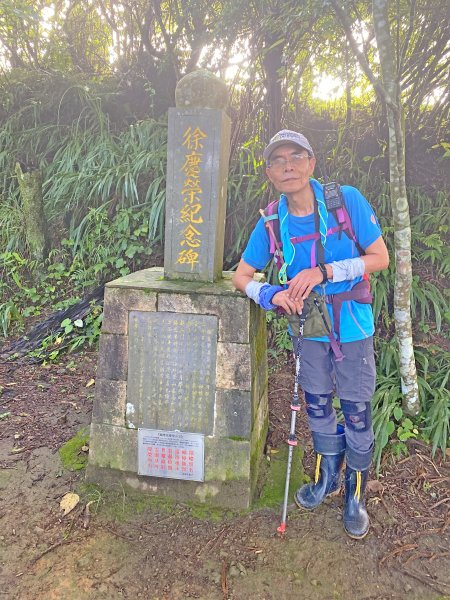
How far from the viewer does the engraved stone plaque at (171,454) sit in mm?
2703

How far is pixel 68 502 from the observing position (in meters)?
2.71

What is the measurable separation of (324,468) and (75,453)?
193cm

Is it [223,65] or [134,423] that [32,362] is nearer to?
[134,423]

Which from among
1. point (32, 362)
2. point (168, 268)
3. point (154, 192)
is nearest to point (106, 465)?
point (168, 268)

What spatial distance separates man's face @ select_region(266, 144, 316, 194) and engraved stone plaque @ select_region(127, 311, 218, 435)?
933 mm

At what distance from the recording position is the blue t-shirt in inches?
88.9

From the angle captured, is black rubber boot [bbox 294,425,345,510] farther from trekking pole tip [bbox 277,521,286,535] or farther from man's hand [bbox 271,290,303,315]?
man's hand [bbox 271,290,303,315]

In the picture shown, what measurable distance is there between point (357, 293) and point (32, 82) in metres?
6.97

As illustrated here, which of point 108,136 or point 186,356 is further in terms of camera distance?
point 108,136

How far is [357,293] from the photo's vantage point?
7.61 ft

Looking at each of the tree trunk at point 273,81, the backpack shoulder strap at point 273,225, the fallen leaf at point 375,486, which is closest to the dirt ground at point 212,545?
the fallen leaf at point 375,486

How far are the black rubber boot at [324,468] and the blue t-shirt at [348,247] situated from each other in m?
0.73

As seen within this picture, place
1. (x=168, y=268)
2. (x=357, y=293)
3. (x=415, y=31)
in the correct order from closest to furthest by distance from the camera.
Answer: (x=357, y=293), (x=168, y=268), (x=415, y=31)

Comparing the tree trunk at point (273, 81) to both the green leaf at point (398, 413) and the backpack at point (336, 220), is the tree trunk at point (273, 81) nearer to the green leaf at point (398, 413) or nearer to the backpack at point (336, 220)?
the backpack at point (336, 220)
